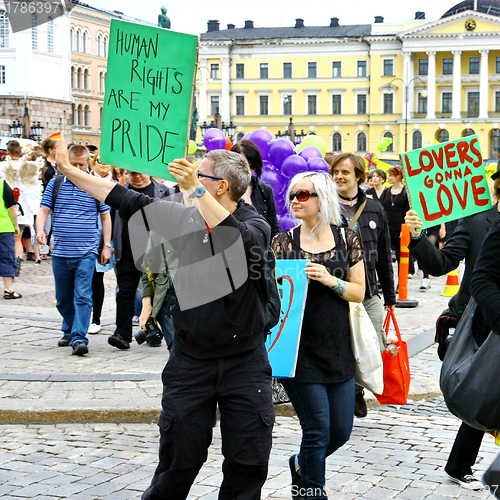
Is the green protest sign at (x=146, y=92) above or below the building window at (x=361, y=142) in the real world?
below

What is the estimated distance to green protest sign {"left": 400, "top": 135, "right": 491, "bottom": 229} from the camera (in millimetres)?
4410

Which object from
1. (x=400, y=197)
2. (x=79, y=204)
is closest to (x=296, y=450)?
(x=79, y=204)

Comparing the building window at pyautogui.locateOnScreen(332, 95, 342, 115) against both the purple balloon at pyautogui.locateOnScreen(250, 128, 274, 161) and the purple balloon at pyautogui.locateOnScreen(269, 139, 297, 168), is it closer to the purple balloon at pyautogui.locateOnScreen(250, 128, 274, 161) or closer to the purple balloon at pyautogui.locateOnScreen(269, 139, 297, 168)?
the purple balloon at pyautogui.locateOnScreen(250, 128, 274, 161)

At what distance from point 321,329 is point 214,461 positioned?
4.21 feet

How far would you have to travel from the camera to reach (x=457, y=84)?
78.9 m

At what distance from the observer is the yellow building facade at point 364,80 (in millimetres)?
78250

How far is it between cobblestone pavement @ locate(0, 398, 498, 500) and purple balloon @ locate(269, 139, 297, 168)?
4.19 metres

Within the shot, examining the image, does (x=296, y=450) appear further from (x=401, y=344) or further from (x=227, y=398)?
(x=227, y=398)

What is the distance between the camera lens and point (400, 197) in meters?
11.5

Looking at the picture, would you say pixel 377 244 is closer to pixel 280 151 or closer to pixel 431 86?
pixel 280 151

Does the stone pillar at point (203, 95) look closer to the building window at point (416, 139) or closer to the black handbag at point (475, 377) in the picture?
the building window at point (416, 139)

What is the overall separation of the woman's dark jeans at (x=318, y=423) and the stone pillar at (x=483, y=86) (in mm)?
77904

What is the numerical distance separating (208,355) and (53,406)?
2.77 m

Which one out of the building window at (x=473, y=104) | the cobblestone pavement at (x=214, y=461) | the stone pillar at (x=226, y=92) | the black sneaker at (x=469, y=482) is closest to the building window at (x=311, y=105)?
the stone pillar at (x=226, y=92)
